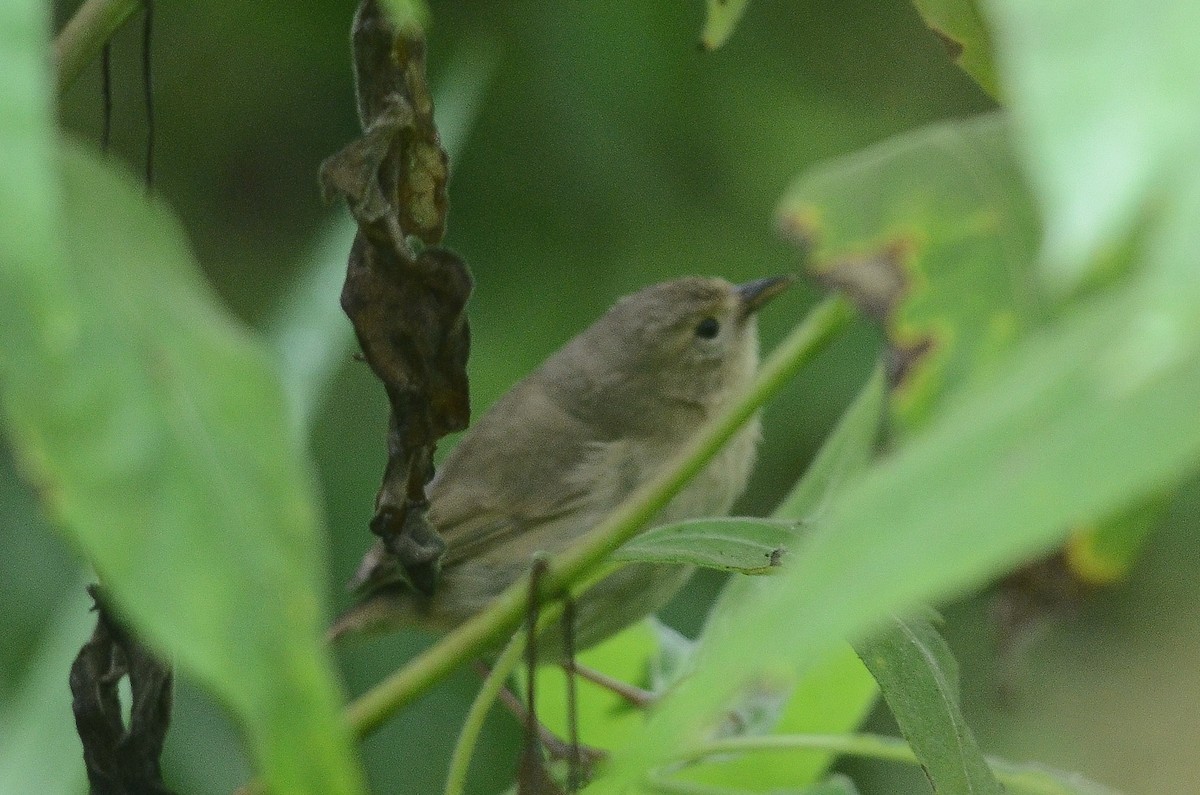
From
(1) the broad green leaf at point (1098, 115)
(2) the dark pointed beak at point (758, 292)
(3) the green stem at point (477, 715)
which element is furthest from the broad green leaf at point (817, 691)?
(1) the broad green leaf at point (1098, 115)

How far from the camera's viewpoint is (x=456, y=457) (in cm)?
225

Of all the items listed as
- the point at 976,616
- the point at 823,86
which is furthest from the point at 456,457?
the point at 976,616

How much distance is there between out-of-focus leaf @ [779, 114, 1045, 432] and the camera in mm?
516

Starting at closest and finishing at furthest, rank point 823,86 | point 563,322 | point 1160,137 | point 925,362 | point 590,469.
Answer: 1. point 1160,137
2. point 925,362
3. point 590,469
4. point 563,322
5. point 823,86

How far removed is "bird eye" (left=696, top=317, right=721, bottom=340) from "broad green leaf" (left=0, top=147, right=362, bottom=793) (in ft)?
6.58

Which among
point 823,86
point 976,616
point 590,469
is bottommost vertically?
point 976,616

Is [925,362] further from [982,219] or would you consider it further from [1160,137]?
[1160,137]

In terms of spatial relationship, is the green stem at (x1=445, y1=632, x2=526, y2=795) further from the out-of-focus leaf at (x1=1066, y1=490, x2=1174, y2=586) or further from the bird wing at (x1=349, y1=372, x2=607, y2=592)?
the bird wing at (x1=349, y1=372, x2=607, y2=592)

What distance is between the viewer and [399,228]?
0.88 m

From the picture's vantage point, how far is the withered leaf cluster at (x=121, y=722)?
933 mm

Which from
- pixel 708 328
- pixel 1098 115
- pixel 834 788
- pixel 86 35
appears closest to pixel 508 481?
pixel 708 328

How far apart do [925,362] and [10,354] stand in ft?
0.96

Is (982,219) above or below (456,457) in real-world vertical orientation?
above

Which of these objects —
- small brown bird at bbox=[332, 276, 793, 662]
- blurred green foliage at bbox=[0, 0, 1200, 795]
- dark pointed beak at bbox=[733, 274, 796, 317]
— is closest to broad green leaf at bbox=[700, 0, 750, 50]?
small brown bird at bbox=[332, 276, 793, 662]
